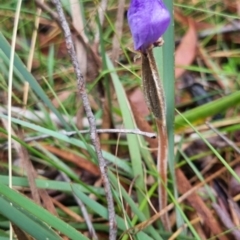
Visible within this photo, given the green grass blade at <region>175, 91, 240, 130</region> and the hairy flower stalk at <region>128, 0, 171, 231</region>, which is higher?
the hairy flower stalk at <region>128, 0, 171, 231</region>

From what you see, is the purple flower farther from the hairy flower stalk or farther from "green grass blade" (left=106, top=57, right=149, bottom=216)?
"green grass blade" (left=106, top=57, right=149, bottom=216)

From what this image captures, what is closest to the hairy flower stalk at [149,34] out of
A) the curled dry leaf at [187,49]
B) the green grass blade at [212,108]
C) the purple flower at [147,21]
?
the purple flower at [147,21]

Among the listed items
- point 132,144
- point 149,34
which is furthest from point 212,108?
point 149,34

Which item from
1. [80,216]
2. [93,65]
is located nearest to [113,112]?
[93,65]

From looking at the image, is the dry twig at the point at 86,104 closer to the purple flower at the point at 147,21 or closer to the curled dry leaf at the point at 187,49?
the purple flower at the point at 147,21

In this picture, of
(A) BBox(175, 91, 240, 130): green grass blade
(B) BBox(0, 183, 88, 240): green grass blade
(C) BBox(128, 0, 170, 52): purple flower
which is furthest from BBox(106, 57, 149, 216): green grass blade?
(C) BBox(128, 0, 170, 52): purple flower

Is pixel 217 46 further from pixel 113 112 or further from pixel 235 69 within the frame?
pixel 113 112
